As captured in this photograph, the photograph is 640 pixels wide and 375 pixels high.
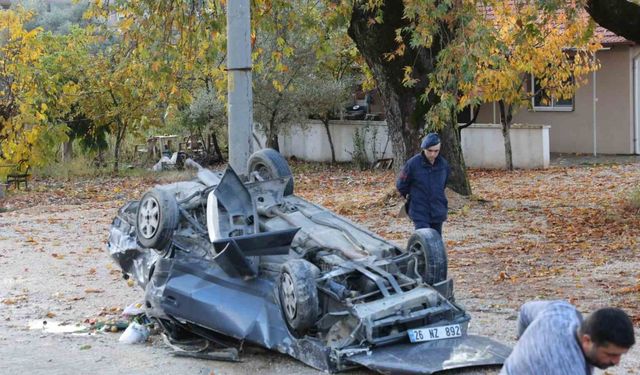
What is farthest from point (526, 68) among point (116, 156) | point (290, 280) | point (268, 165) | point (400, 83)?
point (290, 280)

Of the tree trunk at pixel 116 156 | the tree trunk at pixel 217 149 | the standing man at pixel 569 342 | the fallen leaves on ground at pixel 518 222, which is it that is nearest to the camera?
the standing man at pixel 569 342

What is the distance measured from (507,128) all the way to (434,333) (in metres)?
18.3

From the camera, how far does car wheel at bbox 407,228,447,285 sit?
336 inches

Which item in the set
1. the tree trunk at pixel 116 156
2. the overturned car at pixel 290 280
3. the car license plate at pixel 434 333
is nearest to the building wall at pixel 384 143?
the tree trunk at pixel 116 156

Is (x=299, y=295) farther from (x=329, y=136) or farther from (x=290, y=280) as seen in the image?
(x=329, y=136)

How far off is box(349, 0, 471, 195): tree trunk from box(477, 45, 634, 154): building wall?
11491 mm

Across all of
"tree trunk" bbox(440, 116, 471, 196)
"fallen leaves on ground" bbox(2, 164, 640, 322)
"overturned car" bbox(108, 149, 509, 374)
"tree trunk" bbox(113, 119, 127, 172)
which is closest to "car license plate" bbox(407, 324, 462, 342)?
"overturned car" bbox(108, 149, 509, 374)

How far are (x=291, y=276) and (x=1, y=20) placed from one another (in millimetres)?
18921

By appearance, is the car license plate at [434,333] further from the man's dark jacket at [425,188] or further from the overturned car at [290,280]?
the man's dark jacket at [425,188]

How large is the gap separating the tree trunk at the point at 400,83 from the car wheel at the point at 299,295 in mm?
10091

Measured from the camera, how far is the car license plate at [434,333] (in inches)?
303

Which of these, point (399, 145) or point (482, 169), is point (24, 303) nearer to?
point (399, 145)

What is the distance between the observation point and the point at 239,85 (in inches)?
453

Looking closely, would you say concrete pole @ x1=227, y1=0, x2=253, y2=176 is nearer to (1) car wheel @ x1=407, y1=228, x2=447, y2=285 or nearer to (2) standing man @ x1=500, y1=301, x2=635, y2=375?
(1) car wheel @ x1=407, y1=228, x2=447, y2=285
